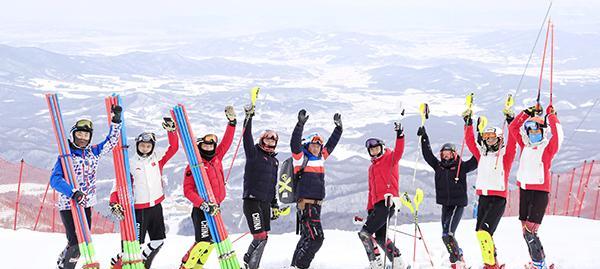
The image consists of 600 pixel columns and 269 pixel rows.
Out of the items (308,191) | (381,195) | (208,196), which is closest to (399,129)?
(381,195)

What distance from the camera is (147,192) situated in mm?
7387

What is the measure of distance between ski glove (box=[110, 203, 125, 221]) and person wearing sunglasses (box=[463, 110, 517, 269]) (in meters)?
4.51

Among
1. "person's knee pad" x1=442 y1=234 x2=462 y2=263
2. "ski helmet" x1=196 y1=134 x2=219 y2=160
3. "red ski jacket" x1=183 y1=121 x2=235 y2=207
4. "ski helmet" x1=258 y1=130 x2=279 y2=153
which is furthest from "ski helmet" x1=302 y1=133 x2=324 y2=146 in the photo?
"person's knee pad" x1=442 y1=234 x2=462 y2=263

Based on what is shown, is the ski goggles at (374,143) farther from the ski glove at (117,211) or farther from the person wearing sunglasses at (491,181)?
the ski glove at (117,211)

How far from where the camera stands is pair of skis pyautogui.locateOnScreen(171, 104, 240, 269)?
24.3ft

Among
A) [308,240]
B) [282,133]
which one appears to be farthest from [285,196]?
[282,133]

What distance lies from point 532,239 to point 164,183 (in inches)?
191

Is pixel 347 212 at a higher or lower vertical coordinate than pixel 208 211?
lower

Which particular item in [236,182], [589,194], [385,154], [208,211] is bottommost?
[236,182]

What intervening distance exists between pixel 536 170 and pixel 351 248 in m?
3.37

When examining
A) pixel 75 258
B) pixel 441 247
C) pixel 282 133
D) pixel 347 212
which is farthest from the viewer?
pixel 282 133

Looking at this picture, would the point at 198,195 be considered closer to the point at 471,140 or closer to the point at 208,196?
the point at 208,196

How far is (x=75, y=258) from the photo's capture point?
704 centimetres

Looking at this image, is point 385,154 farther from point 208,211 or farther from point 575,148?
point 575,148
